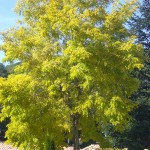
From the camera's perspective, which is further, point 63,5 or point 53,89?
point 63,5

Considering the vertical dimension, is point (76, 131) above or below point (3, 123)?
below

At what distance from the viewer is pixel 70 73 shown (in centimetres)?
1404

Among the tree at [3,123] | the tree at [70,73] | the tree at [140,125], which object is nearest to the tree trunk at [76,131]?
the tree at [70,73]

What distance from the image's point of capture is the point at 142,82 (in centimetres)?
2717

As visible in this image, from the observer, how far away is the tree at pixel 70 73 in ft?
44.4

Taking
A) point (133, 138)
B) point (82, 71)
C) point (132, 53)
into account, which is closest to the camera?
Result: point (82, 71)

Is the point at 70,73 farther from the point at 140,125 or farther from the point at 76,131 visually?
the point at 140,125

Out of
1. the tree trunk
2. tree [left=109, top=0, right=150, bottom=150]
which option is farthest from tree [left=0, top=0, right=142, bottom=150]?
tree [left=109, top=0, right=150, bottom=150]

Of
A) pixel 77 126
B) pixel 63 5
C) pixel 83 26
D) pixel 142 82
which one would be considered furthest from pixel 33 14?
pixel 142 82

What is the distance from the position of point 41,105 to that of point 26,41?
3161 millimetres

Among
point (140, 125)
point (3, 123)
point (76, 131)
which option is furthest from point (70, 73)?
point (3, 123)

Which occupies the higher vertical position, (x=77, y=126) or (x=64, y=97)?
(x=64, y=97)

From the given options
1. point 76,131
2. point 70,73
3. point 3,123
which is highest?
point 3,123

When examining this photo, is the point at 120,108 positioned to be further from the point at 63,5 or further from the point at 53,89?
the point at 63,5
